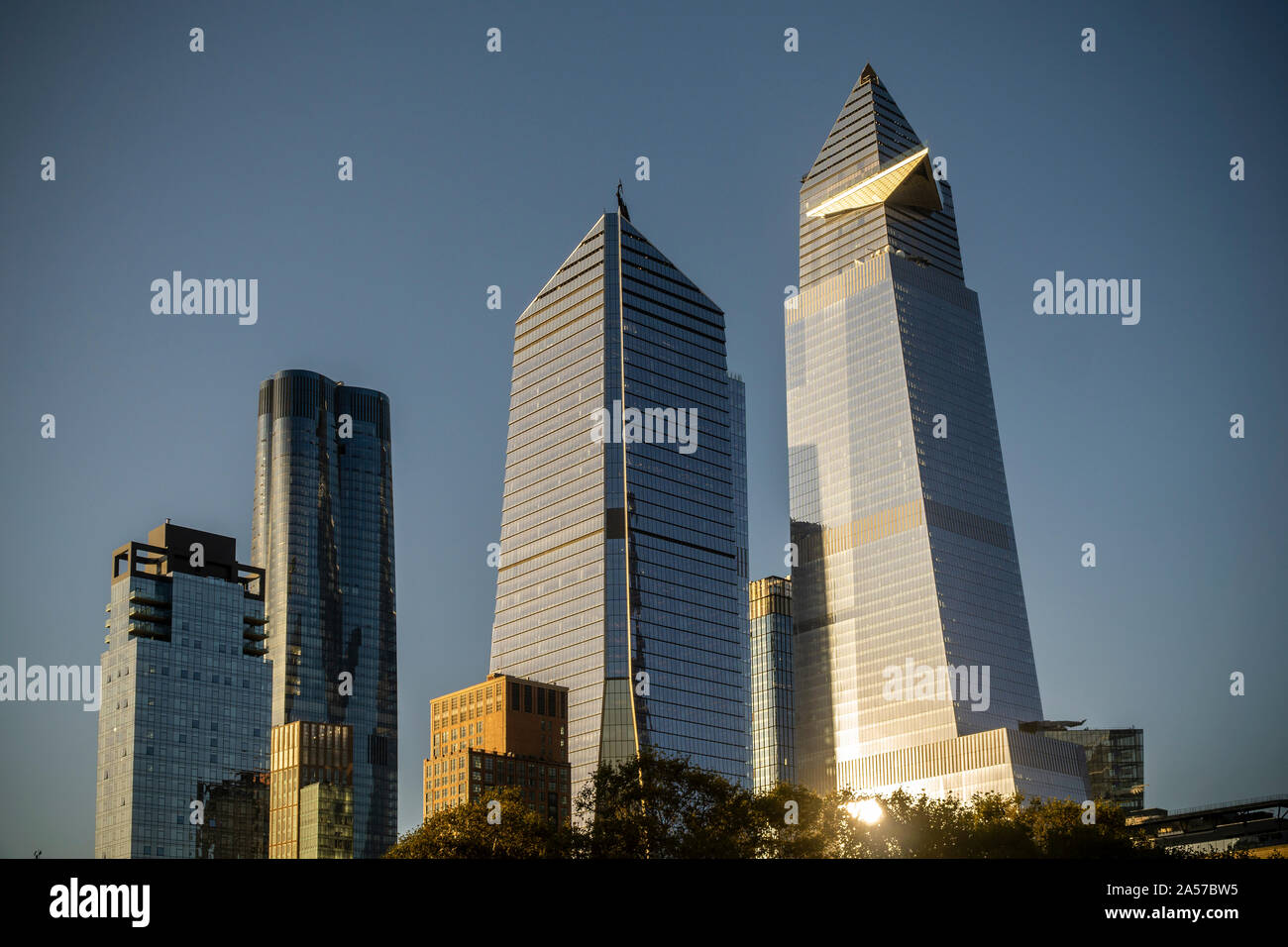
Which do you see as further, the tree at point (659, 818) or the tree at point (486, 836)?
the tree at point (486, 836)

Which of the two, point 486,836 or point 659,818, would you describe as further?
point 486,836

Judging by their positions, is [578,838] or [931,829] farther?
[931,829]

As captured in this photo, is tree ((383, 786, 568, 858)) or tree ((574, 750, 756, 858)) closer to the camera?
tree ((574, 750, 756, 858))
